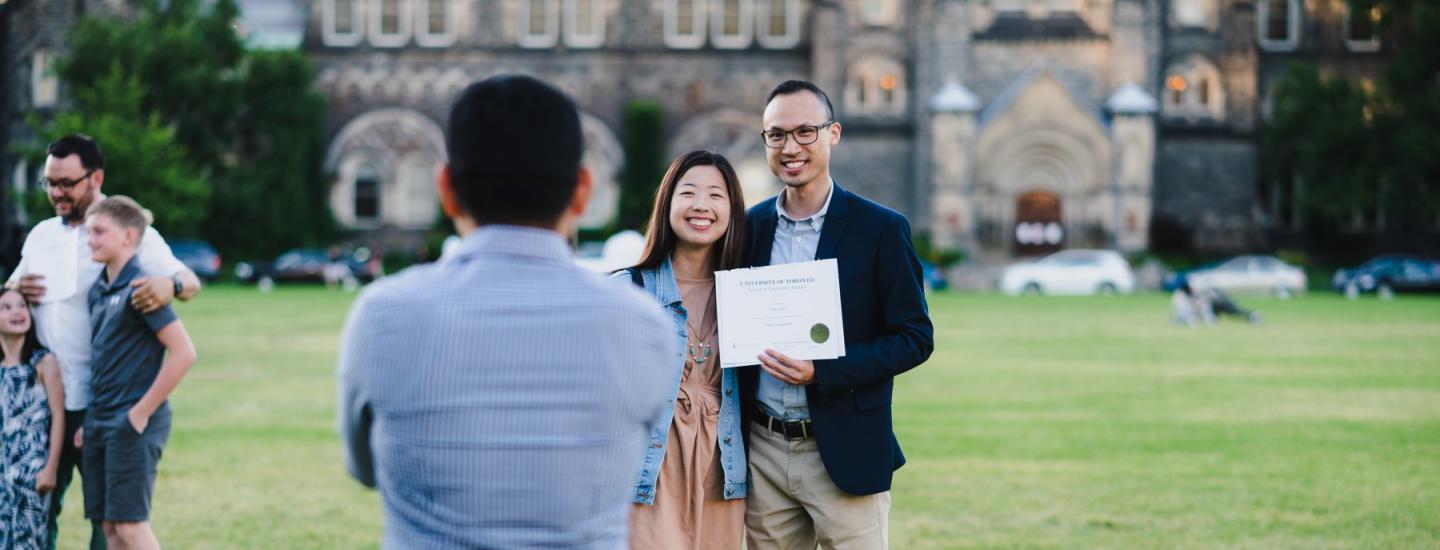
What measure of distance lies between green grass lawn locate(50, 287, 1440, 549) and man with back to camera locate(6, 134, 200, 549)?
2.03m

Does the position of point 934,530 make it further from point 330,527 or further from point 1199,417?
point 1199,417

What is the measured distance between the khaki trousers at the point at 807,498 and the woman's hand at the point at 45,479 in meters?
2.76

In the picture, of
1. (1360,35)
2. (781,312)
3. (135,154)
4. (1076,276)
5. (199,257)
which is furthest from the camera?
(1360,35)

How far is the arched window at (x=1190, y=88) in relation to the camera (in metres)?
48.1

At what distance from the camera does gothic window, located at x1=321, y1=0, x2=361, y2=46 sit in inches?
1969

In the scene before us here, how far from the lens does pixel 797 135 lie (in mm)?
4504

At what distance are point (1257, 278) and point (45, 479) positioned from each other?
37374mm

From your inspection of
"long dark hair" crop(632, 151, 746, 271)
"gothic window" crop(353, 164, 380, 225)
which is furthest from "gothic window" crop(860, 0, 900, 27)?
"long dark hair" crop(632, 151, 746, 271)

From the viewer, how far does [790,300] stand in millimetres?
4293

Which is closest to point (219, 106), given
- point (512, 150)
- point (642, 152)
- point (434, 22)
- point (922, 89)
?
point (434, 22)

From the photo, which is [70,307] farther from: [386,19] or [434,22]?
[386,19]

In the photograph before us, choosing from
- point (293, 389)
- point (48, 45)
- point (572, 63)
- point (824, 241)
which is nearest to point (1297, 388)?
point (293, 389)

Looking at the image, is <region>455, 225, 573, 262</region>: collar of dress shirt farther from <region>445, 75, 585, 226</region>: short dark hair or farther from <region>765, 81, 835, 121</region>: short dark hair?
<region>765, 81, 835, 121</region>: short dark hair

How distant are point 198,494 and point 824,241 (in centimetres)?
569
